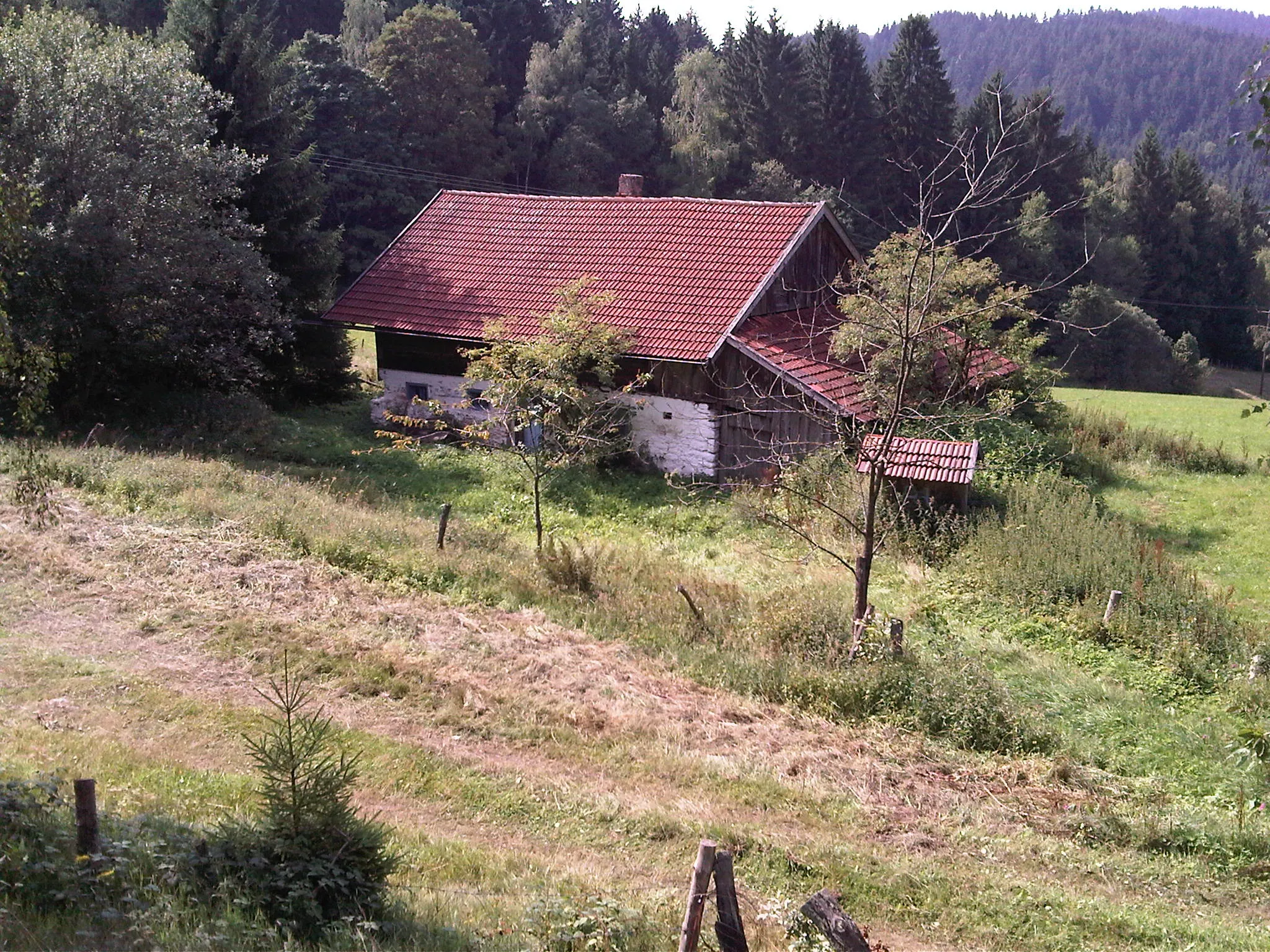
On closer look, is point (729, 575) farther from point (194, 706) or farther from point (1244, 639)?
point (194, 706)

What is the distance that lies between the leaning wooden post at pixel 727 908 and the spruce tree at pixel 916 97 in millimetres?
53379

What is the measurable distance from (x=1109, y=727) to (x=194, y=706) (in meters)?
8.80

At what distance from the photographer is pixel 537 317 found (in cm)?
2311

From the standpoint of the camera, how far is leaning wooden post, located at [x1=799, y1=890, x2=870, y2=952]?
5516 millimetres

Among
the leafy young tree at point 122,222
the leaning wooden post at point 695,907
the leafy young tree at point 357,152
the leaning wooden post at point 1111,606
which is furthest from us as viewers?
Answer: the leafy young tree at point 357,152

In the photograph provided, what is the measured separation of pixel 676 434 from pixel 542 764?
12.9m

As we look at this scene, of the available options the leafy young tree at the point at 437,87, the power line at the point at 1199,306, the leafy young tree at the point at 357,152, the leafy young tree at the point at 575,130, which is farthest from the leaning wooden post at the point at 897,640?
the power line at the point at 1199,306

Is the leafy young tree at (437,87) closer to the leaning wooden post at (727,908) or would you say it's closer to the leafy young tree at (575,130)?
the leafy young tree at (575,130)

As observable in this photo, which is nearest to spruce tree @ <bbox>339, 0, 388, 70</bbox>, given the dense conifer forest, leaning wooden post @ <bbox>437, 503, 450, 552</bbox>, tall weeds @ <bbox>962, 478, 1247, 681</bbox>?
the dense conifer forest

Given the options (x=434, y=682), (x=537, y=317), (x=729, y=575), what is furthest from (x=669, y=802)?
(x=537, y=317)

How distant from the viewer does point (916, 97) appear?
56.9m

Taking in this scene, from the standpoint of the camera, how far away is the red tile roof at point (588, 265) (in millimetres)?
22281

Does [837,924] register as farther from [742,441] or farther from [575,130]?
[575,130]

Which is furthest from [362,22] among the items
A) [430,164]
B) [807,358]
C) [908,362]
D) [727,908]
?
[727,908]
